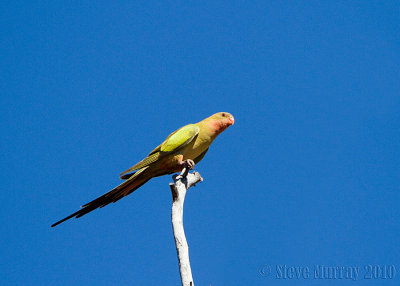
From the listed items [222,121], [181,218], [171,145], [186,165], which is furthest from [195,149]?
[181,218]

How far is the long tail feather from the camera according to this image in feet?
16.7

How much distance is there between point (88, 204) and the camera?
16.7 ft

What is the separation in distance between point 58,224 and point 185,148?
1913 millimetres

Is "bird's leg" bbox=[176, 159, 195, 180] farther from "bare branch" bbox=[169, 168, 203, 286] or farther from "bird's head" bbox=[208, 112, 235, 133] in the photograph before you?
"bird's head" bbox=[208, 112, 235, 133]

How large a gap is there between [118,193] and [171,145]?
0.96 metres

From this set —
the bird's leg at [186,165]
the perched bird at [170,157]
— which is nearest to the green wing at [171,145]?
the perched bird at [170,157]

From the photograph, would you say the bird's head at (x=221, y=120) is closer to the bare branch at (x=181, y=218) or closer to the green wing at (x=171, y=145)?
the green wing at (x=171, y=145)

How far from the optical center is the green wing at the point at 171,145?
218 inches

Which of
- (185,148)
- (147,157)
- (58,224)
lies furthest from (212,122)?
(58,224)

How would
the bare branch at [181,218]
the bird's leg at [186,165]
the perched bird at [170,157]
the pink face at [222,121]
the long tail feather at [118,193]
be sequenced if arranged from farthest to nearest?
the pink face at [222,121]
the perched bird at [170,157]
the bird's leg at [186,165]
the long tail feather at [118,193]
the bare branch at [181,218]

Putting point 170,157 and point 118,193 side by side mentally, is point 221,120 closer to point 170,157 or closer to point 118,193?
point 170,157

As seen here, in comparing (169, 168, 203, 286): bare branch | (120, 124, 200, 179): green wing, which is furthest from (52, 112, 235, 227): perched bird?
(169, 168, 203, 286): bare branch

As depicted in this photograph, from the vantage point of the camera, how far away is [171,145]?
5.56m

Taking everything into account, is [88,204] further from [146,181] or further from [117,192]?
[146,181]
